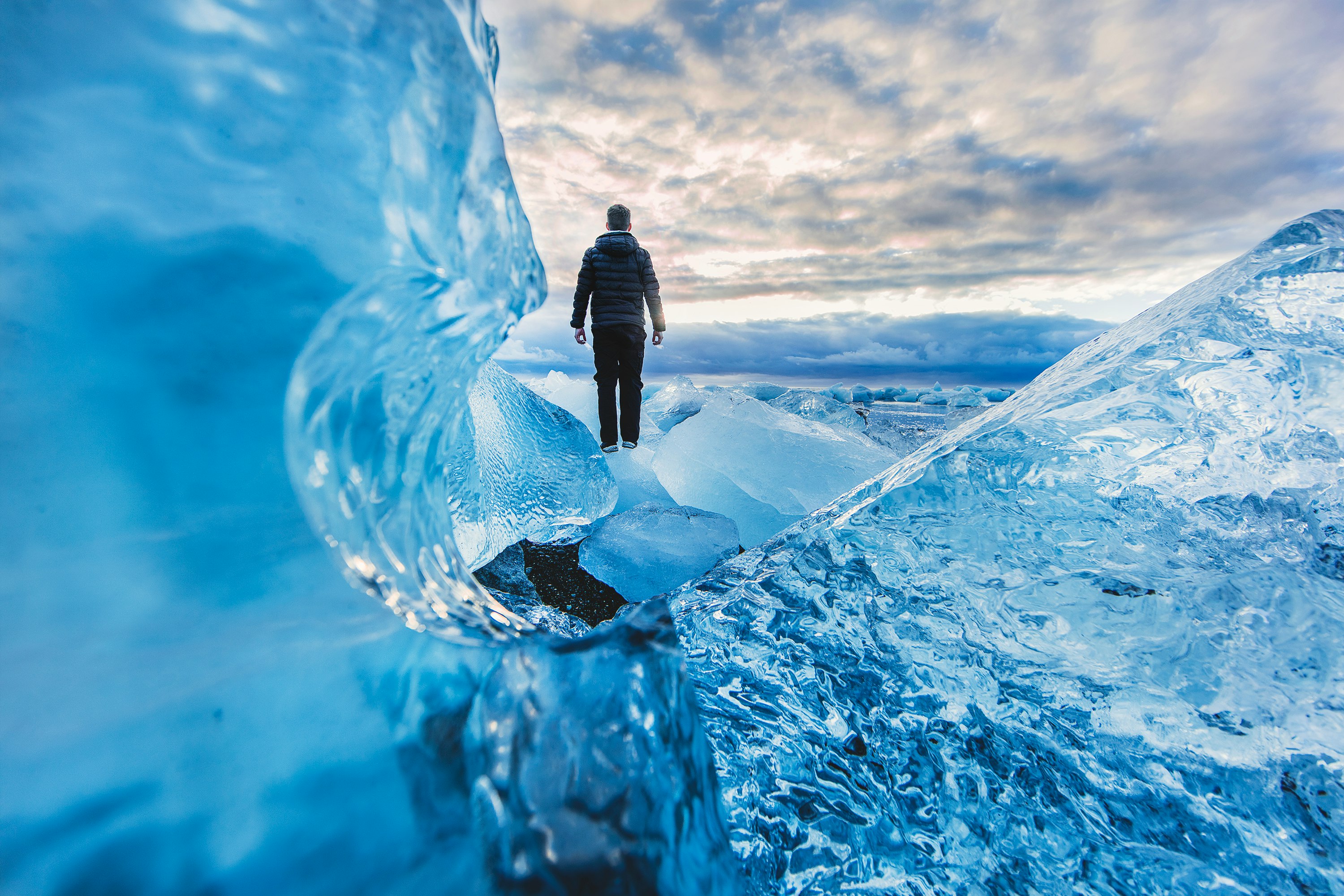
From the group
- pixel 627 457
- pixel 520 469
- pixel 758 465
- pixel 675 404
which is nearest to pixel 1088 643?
pixel 758 465

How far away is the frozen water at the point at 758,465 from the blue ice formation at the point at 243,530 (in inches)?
72.4

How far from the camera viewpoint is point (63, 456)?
498mm

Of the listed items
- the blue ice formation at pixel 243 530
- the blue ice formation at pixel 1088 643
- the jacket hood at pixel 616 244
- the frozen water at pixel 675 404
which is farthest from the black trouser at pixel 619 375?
the blue ice formation at pixel 243 530

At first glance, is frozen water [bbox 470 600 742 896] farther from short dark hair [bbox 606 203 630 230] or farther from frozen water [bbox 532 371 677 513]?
short dark hair [bbox 606 203 630 230]

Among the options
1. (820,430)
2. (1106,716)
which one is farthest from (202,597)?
(820,430)

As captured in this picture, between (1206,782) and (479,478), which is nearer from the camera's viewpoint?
(1206,782)

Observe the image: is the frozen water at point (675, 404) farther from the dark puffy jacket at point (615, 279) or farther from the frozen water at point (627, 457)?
→ the dark puffy jacket at point (615, 279)

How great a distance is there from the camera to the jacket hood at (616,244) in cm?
379

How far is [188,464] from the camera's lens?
542 mm

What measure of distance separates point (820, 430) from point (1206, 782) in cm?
229

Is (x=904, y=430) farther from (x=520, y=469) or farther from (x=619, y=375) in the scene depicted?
(x=520, y=469)

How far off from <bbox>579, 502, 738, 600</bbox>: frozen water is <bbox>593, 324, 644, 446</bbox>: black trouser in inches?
79.8

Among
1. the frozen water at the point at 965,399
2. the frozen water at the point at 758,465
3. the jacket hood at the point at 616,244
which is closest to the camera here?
the frozen water at the point at 758,465

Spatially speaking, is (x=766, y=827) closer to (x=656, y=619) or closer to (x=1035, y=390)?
(x=656, y=619)
